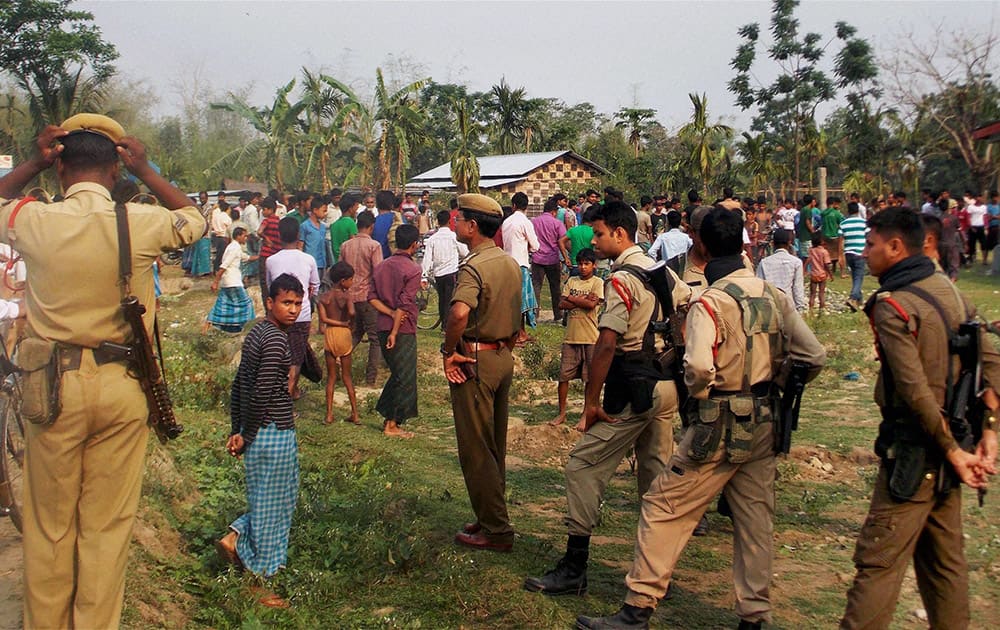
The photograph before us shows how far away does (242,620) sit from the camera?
4.36 m

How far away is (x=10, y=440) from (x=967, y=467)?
497cm

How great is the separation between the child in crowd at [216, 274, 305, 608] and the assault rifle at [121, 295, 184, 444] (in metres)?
0.85

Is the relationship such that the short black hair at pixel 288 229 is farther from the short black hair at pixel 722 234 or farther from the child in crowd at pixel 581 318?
the short black hair at pixel 722 234

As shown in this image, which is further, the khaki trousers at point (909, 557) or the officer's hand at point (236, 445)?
the officer's hand at point (236, 445)

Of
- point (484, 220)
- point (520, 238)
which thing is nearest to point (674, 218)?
point (520, 238)

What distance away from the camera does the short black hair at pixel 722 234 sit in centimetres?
413

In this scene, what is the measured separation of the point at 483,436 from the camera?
510cm

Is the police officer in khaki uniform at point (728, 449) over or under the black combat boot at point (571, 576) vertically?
over

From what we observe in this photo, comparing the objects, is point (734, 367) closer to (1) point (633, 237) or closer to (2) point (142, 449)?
(1) point (633, 237)

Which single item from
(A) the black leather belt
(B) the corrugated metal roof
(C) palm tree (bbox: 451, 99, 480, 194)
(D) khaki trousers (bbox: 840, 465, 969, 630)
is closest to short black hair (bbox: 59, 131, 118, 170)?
(A) the black leather belt

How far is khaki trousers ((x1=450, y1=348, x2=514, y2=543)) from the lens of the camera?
506cm

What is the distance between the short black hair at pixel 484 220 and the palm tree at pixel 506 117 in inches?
1415

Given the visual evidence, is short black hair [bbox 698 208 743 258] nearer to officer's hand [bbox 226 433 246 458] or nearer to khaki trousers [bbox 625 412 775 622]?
khaki trousers [bbox 625 412 775 622]

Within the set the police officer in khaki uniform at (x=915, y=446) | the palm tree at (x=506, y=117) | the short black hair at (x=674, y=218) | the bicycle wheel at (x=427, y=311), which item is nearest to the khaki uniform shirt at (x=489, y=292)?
the police officer in khaki uniform at (x=915, y=446)
